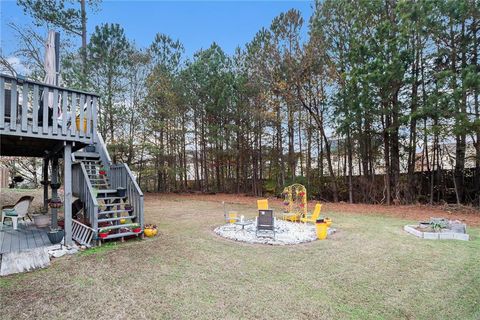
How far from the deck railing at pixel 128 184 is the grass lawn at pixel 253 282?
77 cm

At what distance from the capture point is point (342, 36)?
468 inches

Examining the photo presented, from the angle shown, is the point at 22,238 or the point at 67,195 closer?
the point at 67,195

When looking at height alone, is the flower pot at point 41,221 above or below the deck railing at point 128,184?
below

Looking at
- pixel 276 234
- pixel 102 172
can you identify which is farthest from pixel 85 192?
pixel 276 234

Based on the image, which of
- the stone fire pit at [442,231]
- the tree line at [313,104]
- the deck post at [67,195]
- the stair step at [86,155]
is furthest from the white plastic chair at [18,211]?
the stone fire pit at [442,231]

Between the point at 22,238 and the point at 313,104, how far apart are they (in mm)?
12162

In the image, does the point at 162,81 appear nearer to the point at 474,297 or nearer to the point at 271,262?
the point at 271,262

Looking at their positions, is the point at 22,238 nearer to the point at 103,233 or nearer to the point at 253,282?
the point at 103,233

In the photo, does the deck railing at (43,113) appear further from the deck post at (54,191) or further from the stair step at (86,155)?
the stair step at (86,155)

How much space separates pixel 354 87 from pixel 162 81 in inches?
414

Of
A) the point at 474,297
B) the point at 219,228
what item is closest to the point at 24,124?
the point at 219,228

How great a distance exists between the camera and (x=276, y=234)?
20.1 feet

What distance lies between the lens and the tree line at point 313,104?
9.56 m

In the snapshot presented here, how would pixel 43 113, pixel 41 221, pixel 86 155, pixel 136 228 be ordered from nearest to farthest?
pixel 43 113 < pixel 136 228 < pixel 41 221 < pixel 86 155
